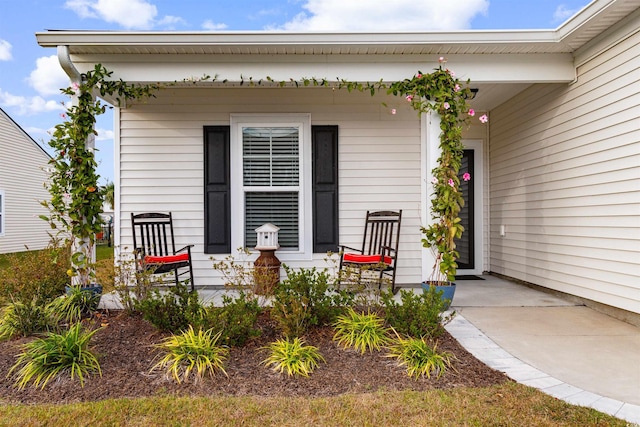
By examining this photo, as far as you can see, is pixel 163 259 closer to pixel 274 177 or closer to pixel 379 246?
pixel 274 177

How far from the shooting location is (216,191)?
493cm

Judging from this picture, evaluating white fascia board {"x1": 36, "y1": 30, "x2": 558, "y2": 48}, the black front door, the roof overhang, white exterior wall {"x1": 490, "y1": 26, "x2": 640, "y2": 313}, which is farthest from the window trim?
white exterior wall {"x1": 490, "y1": 26, "x2": 640, "y2": 313}

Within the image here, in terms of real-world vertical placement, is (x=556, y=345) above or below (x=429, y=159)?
below

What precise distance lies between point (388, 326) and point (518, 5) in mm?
5492

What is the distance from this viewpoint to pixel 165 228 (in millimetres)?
4930

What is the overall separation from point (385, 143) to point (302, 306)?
2.72 m

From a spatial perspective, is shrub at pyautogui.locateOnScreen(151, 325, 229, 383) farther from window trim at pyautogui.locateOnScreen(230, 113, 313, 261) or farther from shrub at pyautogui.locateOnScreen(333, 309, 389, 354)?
window trim at pyautogui.locateOnScreen(230, 113, 313, 261)

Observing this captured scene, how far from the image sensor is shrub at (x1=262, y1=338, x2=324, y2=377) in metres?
2.38

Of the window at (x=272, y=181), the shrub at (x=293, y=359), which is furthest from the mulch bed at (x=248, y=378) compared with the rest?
the window at (x=272, y=181)

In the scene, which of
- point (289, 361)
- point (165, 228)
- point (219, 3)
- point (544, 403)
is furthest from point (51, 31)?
point (544, 403)

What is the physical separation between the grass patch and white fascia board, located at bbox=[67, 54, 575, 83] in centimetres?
305

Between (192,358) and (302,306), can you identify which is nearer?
→ (192,358)

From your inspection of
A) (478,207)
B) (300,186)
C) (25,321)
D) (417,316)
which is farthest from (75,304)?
(478,207)

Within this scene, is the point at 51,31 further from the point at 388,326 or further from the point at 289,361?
the point at 388,326
